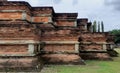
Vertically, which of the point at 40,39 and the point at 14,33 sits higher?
the point at 14,33

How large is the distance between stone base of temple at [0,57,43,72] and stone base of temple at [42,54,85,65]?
2.65 meters

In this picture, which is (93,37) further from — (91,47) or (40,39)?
(40,39)

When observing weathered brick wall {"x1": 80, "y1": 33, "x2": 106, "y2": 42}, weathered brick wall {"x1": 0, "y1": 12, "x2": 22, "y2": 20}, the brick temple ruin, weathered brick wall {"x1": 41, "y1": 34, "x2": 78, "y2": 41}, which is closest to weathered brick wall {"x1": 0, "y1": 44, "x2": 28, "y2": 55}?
the brick temple ruin

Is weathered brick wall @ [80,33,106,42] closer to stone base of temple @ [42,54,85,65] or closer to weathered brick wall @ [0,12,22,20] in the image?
stone base of temple @ [42,54,85,65]

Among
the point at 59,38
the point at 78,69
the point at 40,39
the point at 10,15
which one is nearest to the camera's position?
the point at 78,69

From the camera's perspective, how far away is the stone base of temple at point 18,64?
35.2 feet

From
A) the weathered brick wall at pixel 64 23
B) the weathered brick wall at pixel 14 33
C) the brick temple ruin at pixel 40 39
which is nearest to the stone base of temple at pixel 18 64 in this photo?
the brick temple ruin at pixel 40 39

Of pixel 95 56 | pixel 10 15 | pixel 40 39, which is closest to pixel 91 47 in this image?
pixel 95 56

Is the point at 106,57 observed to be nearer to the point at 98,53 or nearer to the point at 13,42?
the point at 98,53

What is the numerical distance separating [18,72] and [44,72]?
3.84ft

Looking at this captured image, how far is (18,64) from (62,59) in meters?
3.53

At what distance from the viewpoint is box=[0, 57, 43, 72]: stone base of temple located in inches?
423

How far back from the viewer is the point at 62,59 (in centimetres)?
1371

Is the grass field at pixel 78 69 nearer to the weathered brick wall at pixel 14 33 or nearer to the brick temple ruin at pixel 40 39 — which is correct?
the brick temple ruin at pixel 40 39
